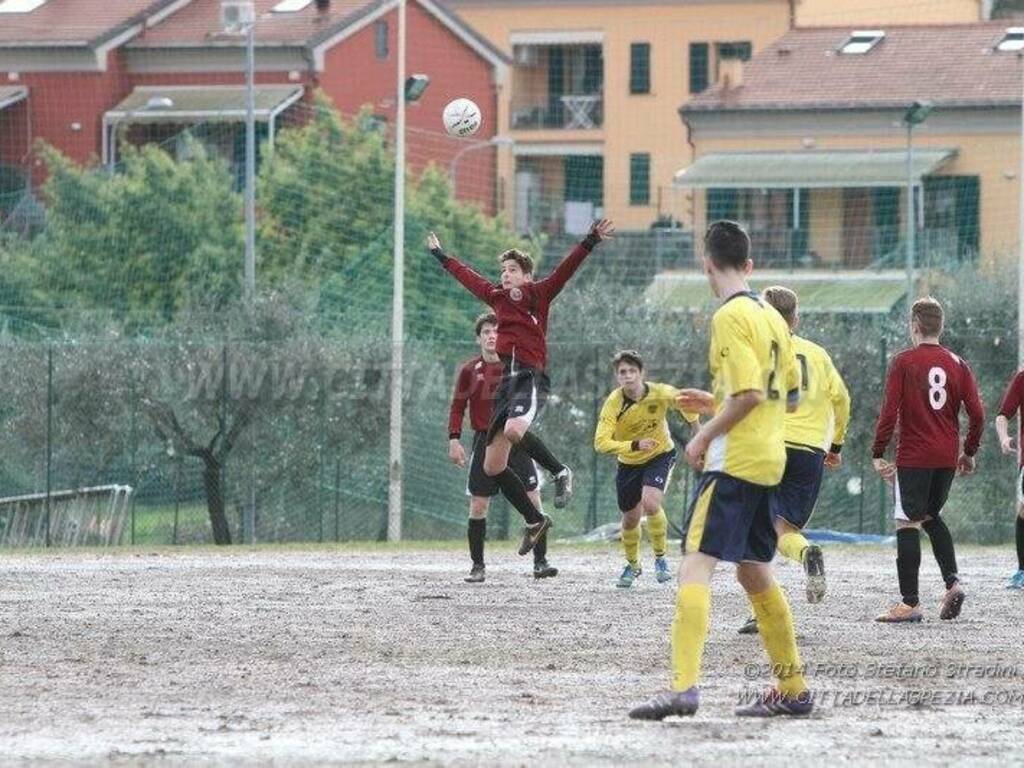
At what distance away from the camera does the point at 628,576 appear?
16.7m

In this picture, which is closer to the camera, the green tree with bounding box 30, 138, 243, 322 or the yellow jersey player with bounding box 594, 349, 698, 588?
the yellow jersey player with bounding box 594, 349, 698, 588

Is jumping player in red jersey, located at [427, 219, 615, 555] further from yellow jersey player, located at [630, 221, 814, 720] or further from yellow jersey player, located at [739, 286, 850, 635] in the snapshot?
yellow jersey player, located at [630, 221, 814, 720]

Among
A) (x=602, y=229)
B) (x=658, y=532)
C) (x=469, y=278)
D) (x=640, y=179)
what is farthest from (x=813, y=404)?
(x=640, y=179)

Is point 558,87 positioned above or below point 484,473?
above

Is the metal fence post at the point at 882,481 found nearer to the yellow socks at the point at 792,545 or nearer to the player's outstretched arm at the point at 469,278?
the player's outstretched arm at the point at 469,278

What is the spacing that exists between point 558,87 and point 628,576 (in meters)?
52.4

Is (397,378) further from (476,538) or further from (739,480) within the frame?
(739,480)

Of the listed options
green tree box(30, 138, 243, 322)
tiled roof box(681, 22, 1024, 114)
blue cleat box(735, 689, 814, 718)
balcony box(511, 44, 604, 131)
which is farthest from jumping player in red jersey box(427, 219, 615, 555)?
balcony box(511, 44, 604, 131)

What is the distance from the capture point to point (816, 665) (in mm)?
11633

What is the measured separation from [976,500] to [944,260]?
11.7 m

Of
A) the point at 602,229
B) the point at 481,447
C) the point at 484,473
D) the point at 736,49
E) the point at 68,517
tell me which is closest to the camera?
the point at 602,229

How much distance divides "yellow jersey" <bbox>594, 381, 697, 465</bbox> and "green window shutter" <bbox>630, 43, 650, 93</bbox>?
167 ft

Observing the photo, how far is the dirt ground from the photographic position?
894 centimetres

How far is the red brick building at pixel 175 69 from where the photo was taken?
51.2m
